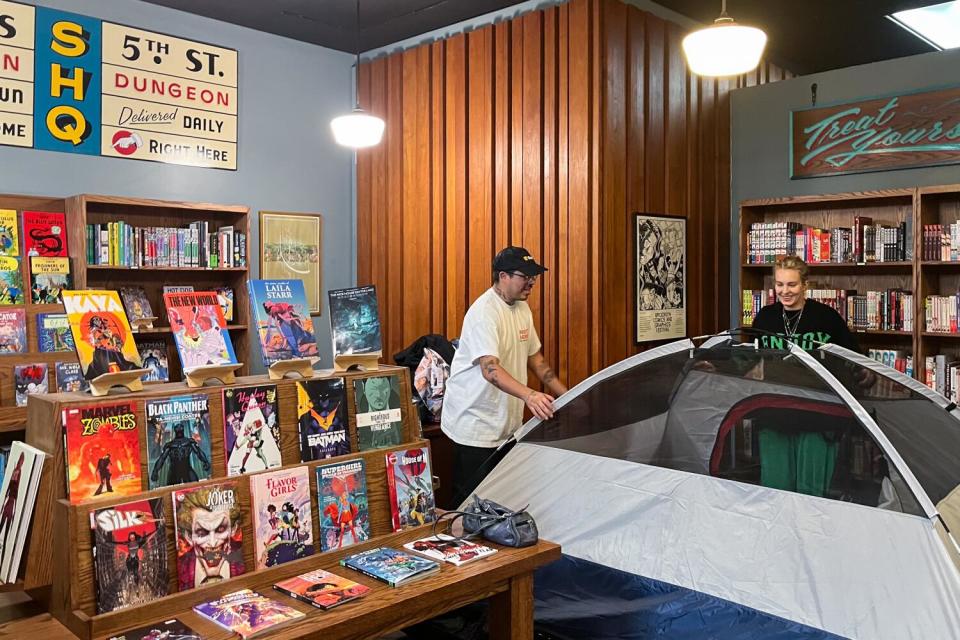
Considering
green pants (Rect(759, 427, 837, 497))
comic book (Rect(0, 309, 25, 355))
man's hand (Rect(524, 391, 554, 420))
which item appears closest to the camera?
green pants (Rect(759, 427, 837, 497))

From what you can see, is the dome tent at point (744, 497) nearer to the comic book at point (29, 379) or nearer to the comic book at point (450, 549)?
the comic book at point (450, 549)

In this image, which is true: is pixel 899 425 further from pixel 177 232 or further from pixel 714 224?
pixel 177 232

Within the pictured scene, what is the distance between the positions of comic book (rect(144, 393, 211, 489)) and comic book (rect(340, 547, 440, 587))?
439 mm

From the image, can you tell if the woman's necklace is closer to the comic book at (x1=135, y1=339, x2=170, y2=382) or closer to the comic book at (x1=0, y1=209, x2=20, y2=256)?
the comic book at (x1=135, y1=339, x2=170, y2=382)

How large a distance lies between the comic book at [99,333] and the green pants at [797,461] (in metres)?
1.91

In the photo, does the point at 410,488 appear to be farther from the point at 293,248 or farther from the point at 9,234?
the point at 293,248

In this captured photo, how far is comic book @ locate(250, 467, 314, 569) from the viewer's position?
1923mm

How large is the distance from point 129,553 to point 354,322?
84 centimetres

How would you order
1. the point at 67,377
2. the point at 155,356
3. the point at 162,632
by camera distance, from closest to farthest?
the point at 162,632 → the point at 67,377 → the point at 155,356

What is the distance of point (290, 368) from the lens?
6.90 ft

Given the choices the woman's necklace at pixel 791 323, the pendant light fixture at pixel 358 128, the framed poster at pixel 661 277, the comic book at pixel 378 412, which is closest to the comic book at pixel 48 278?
the pendant light fixture at pixel 358 128

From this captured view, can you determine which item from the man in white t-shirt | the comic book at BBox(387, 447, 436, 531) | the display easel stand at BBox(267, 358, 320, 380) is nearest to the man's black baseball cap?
the man in white t-shirt

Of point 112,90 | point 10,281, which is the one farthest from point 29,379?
point 112,90

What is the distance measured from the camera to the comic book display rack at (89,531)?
1647 millimetres
